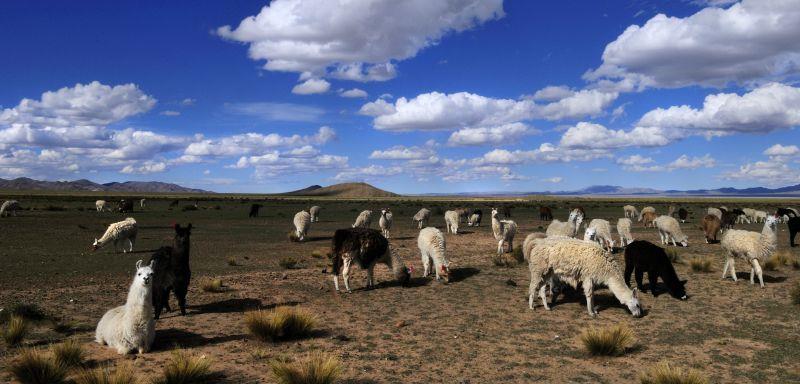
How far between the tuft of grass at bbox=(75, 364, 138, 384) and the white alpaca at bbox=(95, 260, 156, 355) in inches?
40.9

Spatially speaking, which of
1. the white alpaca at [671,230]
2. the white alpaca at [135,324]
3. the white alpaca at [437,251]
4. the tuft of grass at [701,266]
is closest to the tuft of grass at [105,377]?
the white alpaca at [135,324]

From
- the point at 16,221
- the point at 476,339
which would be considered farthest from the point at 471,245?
the point at 16,221

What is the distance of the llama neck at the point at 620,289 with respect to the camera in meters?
10.2

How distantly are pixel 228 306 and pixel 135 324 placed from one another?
11.3 feet

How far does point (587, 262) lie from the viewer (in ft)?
33.7

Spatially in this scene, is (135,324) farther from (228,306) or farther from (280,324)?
(228,306)

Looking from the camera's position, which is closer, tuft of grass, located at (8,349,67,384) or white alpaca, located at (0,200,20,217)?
tuft of grass, located at (8,349,67,384)

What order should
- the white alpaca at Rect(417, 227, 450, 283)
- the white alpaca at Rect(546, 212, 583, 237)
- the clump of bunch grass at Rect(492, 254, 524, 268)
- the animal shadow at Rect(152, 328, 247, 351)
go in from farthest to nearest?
1. the clump of bunch grass at Rect(492, 254, 524, 268)
2. the white alpaca at Rect(546, 212, 583, 237)
3. the white alpaca at Rect(417, 227, 450, 283)
4. the animal shadow at Rect(152, 328, 247, 351)

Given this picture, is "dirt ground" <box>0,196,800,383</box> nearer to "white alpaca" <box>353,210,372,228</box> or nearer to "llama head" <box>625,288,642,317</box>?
"llama head" <box>625,288,642,317</box>

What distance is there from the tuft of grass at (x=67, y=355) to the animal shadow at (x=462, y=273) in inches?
358

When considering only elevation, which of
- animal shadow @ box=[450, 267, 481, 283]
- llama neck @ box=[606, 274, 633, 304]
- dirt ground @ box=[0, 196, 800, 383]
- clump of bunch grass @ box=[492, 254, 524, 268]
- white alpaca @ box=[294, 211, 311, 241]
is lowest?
dirt ground @ box=[0, 196, 800, 383]

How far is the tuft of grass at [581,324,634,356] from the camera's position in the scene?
25.8 ft

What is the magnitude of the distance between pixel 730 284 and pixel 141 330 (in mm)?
13831

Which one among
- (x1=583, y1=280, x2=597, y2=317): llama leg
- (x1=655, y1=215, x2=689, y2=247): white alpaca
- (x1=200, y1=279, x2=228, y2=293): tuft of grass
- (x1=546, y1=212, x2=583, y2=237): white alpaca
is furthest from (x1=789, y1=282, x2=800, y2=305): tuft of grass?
(x1=200, y1=279, x2=228, y2=293): tuft of grass
